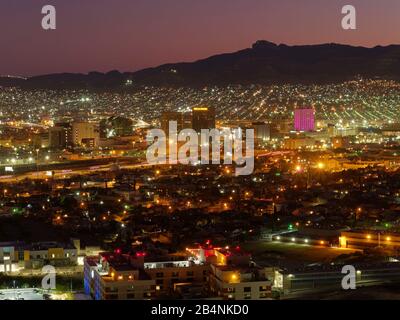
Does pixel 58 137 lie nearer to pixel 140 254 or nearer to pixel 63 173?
pixel 63 173

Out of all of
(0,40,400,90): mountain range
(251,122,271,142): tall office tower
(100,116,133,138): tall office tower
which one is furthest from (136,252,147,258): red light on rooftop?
(0,40,400,90): mountain range

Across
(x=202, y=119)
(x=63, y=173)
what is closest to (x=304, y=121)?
(x=202, y=119)

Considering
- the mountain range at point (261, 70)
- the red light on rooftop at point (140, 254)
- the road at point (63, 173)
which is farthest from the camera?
the mountain range at point (261, 70)

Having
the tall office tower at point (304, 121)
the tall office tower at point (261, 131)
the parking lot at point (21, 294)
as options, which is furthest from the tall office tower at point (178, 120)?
the parking lot at point (21, 294)

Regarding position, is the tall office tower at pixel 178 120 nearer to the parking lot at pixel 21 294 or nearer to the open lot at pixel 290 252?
the open lot at pixel 290 252

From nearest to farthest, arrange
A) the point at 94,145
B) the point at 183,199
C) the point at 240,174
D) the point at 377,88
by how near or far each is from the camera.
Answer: the point at 183,199 → the point at 240,174 → the point at 94,145 → the point at 377,88
